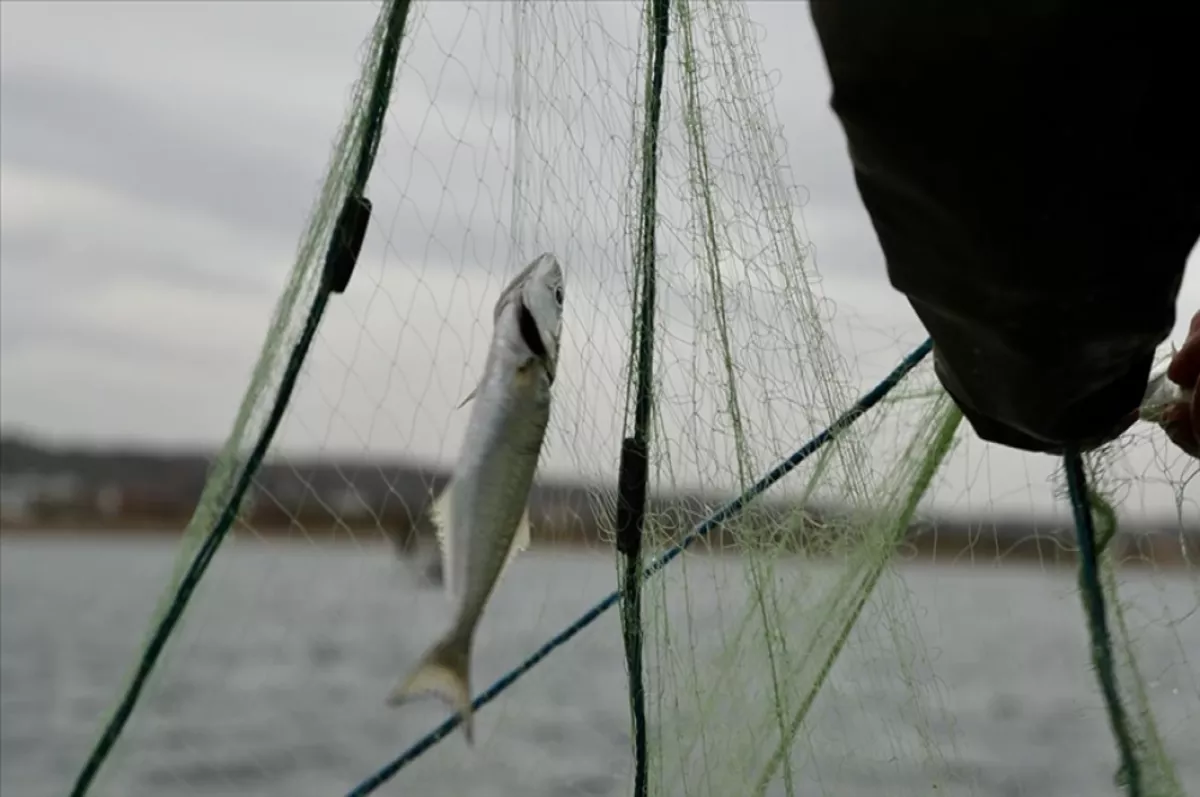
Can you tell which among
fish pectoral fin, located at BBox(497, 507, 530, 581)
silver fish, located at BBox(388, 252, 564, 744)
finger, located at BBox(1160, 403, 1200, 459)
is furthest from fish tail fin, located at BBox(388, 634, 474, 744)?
finger, located at BBox(1160, 403, 1200, 459)

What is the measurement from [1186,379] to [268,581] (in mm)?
2120

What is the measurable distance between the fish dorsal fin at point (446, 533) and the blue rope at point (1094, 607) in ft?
3.43

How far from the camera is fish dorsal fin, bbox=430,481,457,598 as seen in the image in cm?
221

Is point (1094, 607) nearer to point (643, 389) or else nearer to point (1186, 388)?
point (1186, 388)

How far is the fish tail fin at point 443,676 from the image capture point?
2.20m

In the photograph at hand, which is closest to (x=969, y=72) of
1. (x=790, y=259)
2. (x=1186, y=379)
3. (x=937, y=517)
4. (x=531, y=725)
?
(x=1186, y=379)

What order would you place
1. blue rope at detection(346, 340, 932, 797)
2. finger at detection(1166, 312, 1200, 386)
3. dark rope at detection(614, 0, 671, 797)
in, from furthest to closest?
1. blue rope at detection(346, 340, 932, 797)
2. dark rope at detection(614, 0, 671, 797)
3. finger at detection(1166, 312, 1200, 386)

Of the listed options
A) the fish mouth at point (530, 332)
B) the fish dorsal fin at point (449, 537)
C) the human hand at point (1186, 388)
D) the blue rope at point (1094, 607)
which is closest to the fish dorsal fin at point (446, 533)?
the fish dorsal fin at point (449, 537)

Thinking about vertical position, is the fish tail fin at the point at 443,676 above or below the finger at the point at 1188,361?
below

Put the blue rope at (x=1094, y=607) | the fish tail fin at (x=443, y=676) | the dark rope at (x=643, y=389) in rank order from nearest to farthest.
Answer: the blue rope at (x=1094, y=607), the fish tail fin at (x=443, y=676), the dark rope at (x=643, y=389)

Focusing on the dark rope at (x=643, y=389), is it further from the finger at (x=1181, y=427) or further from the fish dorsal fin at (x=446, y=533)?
the finger at (x=1181, y=427)

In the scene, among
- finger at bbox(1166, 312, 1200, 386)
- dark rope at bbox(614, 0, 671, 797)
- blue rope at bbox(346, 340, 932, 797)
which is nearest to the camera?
finger at bbox(1166, 312, 1200, 386)

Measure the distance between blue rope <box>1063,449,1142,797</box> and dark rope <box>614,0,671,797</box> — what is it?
31.7 inches

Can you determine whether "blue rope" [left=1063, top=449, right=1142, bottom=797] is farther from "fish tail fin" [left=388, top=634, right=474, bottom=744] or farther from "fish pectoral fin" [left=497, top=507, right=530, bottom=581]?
"fish tail fin" [left=388, top=634, right=474, bottom=744]
